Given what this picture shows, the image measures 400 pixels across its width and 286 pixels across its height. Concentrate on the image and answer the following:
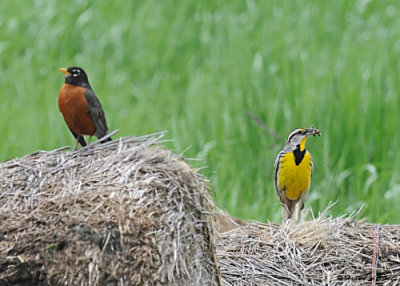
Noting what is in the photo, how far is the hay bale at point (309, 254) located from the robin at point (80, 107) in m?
1.29

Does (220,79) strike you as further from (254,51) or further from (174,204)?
(174,204)

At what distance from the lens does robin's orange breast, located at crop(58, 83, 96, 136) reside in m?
5.86

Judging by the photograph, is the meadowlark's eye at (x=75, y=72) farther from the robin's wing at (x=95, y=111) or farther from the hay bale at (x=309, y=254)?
the hay bale at (x=309, y=254)

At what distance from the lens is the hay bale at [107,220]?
12.4 ft

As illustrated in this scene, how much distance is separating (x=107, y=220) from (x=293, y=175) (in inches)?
129

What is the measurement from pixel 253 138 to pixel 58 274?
595 cm

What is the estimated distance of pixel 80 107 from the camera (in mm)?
5848

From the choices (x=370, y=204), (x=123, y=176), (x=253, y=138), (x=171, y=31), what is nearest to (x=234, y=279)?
(x=123, y=176)

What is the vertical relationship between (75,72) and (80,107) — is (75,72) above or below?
above

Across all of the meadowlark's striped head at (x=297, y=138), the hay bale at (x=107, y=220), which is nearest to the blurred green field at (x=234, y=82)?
the meadowlark's striped head at (x=297, y=138)

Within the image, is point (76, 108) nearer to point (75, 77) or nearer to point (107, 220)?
point (75, 77)

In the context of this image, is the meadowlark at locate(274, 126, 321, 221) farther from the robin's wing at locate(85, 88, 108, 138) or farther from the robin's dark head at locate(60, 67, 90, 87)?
the robin's dark head at locate(60, 67, 90, 87)

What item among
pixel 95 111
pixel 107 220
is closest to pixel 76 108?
pixel 95 111

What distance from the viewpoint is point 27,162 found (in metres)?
4.49
